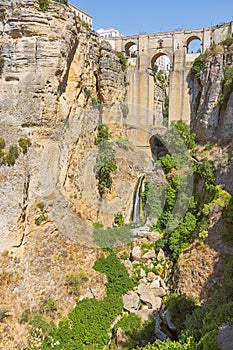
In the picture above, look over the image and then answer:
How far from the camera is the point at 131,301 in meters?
15.2

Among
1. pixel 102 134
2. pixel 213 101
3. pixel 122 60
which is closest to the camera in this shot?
pixel 213 101

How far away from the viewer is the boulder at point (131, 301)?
15016 millimetres

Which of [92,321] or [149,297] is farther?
[149,297]

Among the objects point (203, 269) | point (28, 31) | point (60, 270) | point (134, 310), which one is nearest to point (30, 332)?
point (60, 270)

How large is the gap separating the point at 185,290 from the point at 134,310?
2543 millimetres

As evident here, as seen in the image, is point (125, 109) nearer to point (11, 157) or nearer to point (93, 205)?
point (93, 205)

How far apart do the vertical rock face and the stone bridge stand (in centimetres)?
160

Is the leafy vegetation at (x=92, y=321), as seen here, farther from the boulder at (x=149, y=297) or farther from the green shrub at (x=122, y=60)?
the green shrub at (x=122, y=60)

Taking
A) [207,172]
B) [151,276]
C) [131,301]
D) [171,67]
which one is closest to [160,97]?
[171,67]

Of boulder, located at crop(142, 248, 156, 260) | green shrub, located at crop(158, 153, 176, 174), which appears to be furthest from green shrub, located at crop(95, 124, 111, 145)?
boulder, located at crop(142, 248, 156, 260)

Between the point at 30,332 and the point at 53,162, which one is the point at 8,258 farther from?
the point at 53,162

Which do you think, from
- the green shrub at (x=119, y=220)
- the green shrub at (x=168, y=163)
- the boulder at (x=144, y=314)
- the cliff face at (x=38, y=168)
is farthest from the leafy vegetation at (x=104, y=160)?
the boulder at (x=144, y=314)

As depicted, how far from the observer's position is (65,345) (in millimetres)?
13008

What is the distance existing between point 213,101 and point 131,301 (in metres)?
13.7
